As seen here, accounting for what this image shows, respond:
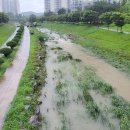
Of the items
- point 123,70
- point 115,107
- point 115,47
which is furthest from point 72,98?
point 115,47

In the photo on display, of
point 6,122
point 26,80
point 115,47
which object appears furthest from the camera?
point 115,47

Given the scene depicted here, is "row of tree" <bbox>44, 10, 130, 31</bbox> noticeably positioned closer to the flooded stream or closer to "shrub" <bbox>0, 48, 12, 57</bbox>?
"shrub" <bbox>0, 48, 12, 57</bbox>

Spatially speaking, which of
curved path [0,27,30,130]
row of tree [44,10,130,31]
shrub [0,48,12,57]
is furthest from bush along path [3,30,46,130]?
row of tree [44,10,130,31]

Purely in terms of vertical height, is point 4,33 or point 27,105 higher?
point 27,105

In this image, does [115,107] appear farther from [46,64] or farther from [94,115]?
[46,64]

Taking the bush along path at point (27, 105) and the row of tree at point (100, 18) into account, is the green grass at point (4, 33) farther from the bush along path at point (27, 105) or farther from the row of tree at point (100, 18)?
the bush along path at point (27, 105)

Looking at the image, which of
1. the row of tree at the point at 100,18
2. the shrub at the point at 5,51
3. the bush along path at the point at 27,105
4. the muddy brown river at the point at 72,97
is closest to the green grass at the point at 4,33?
the shrub at the point at 5,51

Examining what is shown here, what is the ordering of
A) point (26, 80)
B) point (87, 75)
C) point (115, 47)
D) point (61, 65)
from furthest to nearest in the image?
point (115, 47)
point (61, 65)
point (87, 75)
point (26, 80)

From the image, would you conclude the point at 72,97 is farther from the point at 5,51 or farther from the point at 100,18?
the point at 100,18

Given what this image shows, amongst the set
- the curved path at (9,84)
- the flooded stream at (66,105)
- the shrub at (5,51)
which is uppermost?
the shrub at (5,51)

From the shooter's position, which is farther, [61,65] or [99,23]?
[99,23]

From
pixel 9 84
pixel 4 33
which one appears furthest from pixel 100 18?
pixel 9 84
